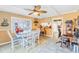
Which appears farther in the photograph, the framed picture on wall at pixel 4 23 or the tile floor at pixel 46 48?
the tile floor at pixel 46 48

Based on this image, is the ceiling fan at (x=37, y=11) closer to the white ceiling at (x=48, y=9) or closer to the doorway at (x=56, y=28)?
the white ceiling at (x=48, y=9)

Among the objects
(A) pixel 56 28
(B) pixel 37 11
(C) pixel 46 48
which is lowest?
(C) pixel 46 48

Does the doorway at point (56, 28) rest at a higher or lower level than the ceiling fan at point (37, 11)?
lower

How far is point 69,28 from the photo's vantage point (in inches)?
76.0

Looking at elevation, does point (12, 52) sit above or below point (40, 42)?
below

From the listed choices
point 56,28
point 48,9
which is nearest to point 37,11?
point 48,9

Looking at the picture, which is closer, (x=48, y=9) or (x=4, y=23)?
(x=4, y=23)

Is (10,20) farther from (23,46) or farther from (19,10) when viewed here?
(23,46)

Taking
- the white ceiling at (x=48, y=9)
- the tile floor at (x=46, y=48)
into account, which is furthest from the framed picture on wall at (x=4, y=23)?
the tile floor at (x=46, y=48)

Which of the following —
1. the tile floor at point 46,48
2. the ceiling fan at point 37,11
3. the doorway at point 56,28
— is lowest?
the tile floor at point 46,48

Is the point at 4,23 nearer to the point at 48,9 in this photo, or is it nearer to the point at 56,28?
the point at 48,9

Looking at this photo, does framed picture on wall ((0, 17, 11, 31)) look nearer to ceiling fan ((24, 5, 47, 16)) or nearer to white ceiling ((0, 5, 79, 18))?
white ceiling ((0, 5, 79, 18))
